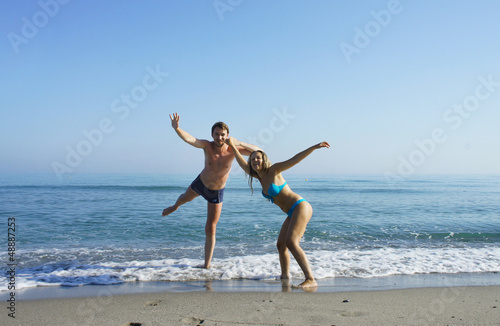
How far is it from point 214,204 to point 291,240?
75.9 inches

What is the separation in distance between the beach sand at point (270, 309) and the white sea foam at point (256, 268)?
1050mm

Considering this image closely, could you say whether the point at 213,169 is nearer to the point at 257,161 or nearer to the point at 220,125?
the point at 220,125

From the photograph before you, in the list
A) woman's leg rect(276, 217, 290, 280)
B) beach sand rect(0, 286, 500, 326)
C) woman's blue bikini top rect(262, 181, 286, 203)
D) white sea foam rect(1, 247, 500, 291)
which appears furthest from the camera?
white sea foam rect(1, 247, 500, 291)

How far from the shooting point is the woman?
489 centimetres

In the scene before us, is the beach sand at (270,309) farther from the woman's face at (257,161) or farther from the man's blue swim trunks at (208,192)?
the man's blue swim trunks at (208,192)

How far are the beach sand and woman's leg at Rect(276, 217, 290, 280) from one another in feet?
2.33

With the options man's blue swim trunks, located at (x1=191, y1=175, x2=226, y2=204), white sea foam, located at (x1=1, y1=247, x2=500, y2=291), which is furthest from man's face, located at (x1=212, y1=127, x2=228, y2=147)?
white sea foam, located at (x1=1, y1=247, x2=500, y2=291)

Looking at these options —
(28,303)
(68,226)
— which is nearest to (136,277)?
(28,303)

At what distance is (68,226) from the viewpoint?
10867 mm

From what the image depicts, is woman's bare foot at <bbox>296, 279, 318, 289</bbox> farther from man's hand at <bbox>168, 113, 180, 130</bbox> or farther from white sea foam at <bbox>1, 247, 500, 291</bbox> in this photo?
man's hand at <bbox>168, 113, 180, 130</bbox>

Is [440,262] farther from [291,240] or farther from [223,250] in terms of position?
[223,250]

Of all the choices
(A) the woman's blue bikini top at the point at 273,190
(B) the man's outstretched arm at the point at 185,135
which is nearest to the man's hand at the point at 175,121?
(B) the man's outstretched arm at the point at 185,135

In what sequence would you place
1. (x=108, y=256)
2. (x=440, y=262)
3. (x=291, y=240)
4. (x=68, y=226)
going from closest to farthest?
(x=291, y=240) < (x=440, y=262) < (x=108, y=256) < (x=68, y=226)

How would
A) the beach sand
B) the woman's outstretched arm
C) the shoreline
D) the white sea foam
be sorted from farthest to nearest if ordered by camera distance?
the white sea foam
the shoreline
the woman's outstretched arm
the beach sand
